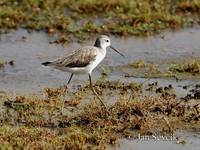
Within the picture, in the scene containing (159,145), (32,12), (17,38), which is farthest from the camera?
(32,12)

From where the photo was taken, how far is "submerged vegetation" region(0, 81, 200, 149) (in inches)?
340

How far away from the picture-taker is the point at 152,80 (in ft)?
37.8

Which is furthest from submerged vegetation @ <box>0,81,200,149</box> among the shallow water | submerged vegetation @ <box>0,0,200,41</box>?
submerged vegetation @ <box>0,0,200,41</box>

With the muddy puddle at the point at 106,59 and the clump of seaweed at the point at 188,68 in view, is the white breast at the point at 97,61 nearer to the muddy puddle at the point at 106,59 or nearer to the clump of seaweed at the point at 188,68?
the muddy puddle at the point at 106,59

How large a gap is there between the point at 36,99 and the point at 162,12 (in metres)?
5.46

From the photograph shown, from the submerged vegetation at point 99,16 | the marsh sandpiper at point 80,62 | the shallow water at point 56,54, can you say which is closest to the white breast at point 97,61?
the marsh sandpiper at point 80,62

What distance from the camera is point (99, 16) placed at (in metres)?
14.8

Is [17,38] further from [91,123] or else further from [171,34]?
[91,123]

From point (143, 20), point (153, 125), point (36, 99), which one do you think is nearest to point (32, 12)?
point (143, 20)

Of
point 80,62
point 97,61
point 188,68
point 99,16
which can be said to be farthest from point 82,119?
point 99,16

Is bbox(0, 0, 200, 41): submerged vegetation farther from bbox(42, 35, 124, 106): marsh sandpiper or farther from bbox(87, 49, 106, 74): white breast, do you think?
bbox(42, 35, 124, 106): marsh sandpiper

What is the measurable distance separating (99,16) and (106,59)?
7.69 feet

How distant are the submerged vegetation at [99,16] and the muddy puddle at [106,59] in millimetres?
261

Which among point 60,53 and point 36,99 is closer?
point 36,99
